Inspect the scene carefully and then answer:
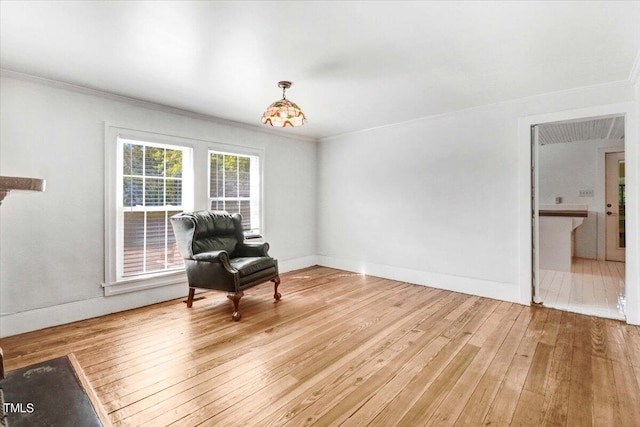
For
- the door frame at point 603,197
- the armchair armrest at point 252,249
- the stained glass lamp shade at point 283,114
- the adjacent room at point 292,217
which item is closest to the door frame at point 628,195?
the adjacent room at point 292,217

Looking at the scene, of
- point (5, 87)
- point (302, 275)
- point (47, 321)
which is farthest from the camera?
point (302, 275)

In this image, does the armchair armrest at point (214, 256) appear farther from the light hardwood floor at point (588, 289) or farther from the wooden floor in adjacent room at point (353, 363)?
the light hardwood floor at point (588, 289)

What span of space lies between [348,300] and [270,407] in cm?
207

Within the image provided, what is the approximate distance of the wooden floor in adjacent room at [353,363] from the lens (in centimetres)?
180

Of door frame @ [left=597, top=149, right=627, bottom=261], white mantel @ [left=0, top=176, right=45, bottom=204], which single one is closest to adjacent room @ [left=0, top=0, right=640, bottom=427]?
white mantel @ [left=0, top=176, right=45, bottom=204]

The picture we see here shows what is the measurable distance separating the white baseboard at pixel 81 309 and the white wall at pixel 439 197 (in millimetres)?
2849

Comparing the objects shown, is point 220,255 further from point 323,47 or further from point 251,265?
point 323,47

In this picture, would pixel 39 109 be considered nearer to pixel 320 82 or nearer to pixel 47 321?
pixel 47 321

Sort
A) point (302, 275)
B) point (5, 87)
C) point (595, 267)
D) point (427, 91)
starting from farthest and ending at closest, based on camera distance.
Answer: point (595, 267) → point (302, 275) → point (427, 91) → point (5, 87)

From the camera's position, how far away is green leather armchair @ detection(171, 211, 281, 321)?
3322 millimetres

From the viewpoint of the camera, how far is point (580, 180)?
6.22 metres

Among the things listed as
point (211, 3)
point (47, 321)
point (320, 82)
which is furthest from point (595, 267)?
point (47, 321)

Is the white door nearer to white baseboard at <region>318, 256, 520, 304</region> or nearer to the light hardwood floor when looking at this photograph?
the light hardwood floor

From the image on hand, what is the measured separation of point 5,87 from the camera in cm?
286
